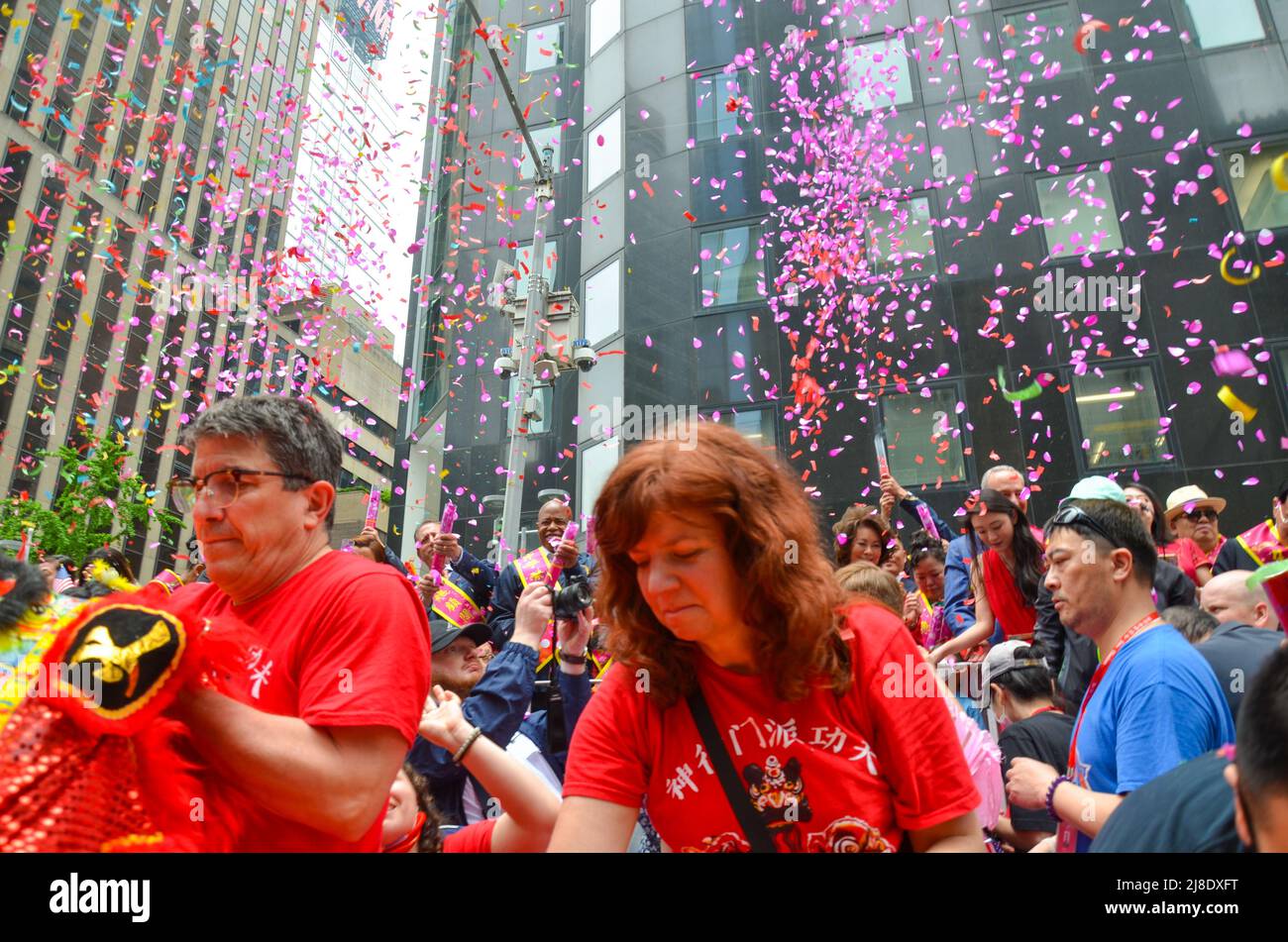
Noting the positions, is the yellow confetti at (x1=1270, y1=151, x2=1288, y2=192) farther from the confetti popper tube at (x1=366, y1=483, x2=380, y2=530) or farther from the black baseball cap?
the black baseball cap

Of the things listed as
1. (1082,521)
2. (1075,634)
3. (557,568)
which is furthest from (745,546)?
(557,568)

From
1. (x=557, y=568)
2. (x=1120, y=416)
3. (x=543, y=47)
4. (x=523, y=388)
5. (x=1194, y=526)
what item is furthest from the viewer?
(x=543, y=47)

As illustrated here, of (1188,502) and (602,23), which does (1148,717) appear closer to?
(1188,502)

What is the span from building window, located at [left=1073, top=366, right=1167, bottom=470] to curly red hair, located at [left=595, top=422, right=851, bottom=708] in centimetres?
1264

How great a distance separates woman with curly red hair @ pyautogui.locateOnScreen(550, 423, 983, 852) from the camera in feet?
6.21

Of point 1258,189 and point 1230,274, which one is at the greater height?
point 1258,189

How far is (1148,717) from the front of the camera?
2.37 metres

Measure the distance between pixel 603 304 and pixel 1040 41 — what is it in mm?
8466

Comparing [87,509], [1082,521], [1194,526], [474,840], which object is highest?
[87,509]

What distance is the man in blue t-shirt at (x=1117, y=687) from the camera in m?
2.32

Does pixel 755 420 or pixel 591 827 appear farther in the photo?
pixel 755 420

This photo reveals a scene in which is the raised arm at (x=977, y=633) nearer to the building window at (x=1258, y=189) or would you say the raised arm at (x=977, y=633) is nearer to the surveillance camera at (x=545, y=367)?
the surveillance camera at (x=545, y=367)
